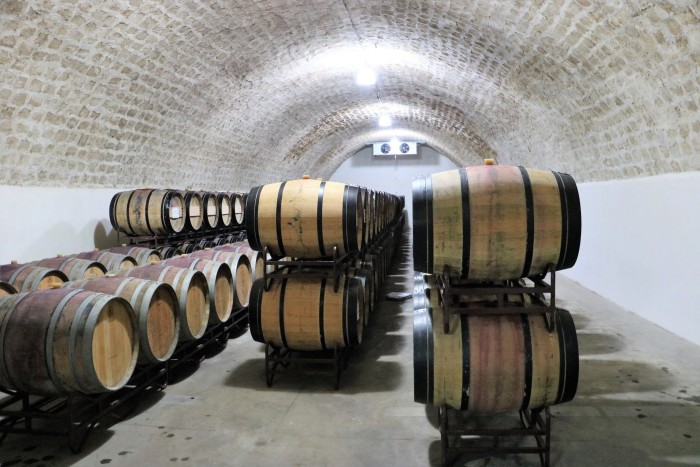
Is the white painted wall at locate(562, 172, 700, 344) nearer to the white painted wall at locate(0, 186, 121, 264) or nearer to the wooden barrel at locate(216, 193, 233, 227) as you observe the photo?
the wooden barrel at locate(216, 193, 233, 227)

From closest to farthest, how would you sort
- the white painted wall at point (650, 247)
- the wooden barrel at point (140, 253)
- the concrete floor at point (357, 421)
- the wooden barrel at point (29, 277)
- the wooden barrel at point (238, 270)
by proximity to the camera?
the concrete floor at point (357, 421)
the wooden barrel at point (29, 277)
the white painted wall at point (650, 247)
the wooden barrel at point (238, 270)
the wooden barrel at point (140, 253)

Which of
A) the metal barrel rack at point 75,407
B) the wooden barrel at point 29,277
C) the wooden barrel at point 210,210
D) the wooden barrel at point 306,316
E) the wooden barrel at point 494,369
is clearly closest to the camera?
the wooden barrel at point 494,369

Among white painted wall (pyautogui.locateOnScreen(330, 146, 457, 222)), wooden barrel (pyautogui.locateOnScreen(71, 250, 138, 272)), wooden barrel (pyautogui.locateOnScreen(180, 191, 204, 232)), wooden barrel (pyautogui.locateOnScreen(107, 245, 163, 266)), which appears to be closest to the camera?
wooden barrel (pyautogui.locateOnScreen(71, 250, 138, 272))

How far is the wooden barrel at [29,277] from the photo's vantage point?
13.6 feet

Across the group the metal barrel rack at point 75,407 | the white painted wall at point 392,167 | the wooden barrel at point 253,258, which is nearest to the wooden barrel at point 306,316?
the metal barrel rack at point 75,407

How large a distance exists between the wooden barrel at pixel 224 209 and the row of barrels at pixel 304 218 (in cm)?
454

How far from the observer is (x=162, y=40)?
5.96 meters

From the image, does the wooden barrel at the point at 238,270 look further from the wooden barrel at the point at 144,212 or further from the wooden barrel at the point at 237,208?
the wooden barrel at the point at 237,208

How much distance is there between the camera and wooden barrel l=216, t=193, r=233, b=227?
846cm

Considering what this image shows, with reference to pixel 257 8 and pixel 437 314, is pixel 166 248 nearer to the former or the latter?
pixel 257 8

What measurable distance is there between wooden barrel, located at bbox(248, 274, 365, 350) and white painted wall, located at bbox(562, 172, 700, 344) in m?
3.60

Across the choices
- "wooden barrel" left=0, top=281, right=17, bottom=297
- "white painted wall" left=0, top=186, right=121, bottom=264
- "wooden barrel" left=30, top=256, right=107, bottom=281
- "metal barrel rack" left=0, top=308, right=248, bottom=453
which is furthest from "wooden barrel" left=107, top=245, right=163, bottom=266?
"wooden barrel" left=0, top=281, right=17, bottom=297

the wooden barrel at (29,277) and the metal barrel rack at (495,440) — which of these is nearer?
the metal barrel rack at (495,440)

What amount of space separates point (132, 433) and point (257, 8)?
506 cm
